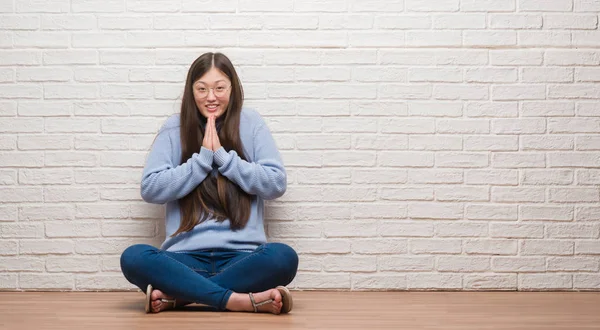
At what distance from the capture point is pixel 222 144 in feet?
11.3

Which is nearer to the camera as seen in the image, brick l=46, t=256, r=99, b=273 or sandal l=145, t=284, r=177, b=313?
sandal l=145, t=284, r=177, b=313

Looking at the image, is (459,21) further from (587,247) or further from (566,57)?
(587,247)

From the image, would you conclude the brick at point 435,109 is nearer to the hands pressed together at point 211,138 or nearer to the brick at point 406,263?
the brick at point 406,263

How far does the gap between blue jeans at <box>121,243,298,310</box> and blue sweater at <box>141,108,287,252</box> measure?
3.3 inches

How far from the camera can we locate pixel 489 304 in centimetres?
321

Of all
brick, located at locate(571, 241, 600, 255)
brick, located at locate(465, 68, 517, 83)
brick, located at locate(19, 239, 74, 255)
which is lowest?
brick, located at locate(19, 239, 74, 255)

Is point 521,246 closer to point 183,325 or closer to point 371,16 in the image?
point 371,16

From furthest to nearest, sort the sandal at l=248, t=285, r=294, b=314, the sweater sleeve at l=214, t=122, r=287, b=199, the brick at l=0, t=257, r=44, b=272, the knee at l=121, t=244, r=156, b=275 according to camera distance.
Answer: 1. the brick at l=0, t=257, r=44, b=272
2. the sweater sleeve at l=214, t=122, r=287, b=199
3. the knee at l=121, t=244, r=156, b=275
4. the sandal at l=248, t=285, r=294, b=314

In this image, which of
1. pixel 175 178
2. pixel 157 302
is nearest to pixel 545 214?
pixel 175 178

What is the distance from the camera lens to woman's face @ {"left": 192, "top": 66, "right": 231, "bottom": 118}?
3.45 metres

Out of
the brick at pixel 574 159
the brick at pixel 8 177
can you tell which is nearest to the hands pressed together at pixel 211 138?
the brick at pixel 8 177

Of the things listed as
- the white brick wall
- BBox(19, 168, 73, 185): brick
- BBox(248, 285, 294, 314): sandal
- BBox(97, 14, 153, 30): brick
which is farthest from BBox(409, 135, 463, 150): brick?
BBox(19, 168, 73, 185): brick

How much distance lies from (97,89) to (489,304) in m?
1.94

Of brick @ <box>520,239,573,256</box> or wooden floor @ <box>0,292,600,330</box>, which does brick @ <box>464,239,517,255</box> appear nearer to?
brick @ <box>520,239,573,256</box>
